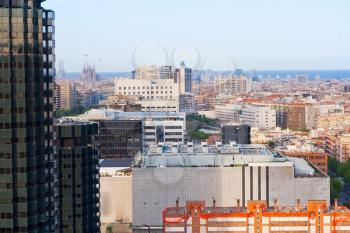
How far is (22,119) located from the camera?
782cm

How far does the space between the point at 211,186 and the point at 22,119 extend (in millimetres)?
7834

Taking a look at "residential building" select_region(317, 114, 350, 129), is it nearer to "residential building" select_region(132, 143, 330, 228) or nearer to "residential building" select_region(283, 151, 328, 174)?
"residential building" select_region(283, 151, 328, 174)

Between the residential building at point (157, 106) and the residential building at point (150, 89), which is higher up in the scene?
the residential building at point (150, 89)

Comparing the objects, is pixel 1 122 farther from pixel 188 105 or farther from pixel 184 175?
pixel 188 105

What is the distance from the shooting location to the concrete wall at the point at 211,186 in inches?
591

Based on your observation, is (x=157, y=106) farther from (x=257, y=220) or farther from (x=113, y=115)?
(x=257, y=220)

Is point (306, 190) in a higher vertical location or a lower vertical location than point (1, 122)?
lower

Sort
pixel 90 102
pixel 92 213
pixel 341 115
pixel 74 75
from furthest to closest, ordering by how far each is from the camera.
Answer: pixel 74 75 → pixel 90 102 → pixel 341 115 → pixel 92 213

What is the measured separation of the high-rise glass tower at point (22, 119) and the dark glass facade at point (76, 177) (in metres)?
3.16

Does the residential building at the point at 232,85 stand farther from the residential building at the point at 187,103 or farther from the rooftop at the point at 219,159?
the rooftop at the point at 219,159

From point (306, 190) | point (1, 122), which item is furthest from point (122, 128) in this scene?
point (1, 122)

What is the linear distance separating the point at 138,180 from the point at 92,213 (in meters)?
3.50

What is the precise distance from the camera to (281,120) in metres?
38.5

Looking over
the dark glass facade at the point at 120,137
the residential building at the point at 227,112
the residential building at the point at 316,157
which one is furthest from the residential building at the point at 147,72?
the residential building at the point at 316,157
